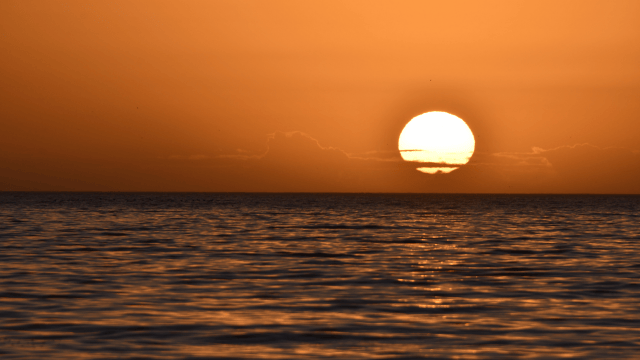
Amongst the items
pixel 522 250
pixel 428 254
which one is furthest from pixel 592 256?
pixel 428 254

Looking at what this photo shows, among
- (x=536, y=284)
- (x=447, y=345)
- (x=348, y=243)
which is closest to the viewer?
(x=447, y=345)

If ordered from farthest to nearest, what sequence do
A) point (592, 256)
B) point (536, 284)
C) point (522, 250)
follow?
point (522, 250)
point (592, 256)
point (536, 284)

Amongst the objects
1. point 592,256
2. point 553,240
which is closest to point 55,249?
point 592,256

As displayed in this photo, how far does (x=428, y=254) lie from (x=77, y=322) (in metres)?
18.9

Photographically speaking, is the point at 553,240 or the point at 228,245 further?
the point at 553,240

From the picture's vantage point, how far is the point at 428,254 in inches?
1253

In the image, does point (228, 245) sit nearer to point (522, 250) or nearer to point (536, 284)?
point (522, 250)

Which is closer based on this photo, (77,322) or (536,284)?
(77,322)

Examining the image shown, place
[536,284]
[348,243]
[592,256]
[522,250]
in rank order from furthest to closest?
[348,243] < [522,250] < [592,256] < [536,284]

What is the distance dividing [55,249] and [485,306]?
21530 millimetres

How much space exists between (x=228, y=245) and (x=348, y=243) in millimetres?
6138

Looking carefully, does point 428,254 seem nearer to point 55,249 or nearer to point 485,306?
point 485,306

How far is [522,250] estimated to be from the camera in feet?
112

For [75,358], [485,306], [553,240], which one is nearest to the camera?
[75,358]
